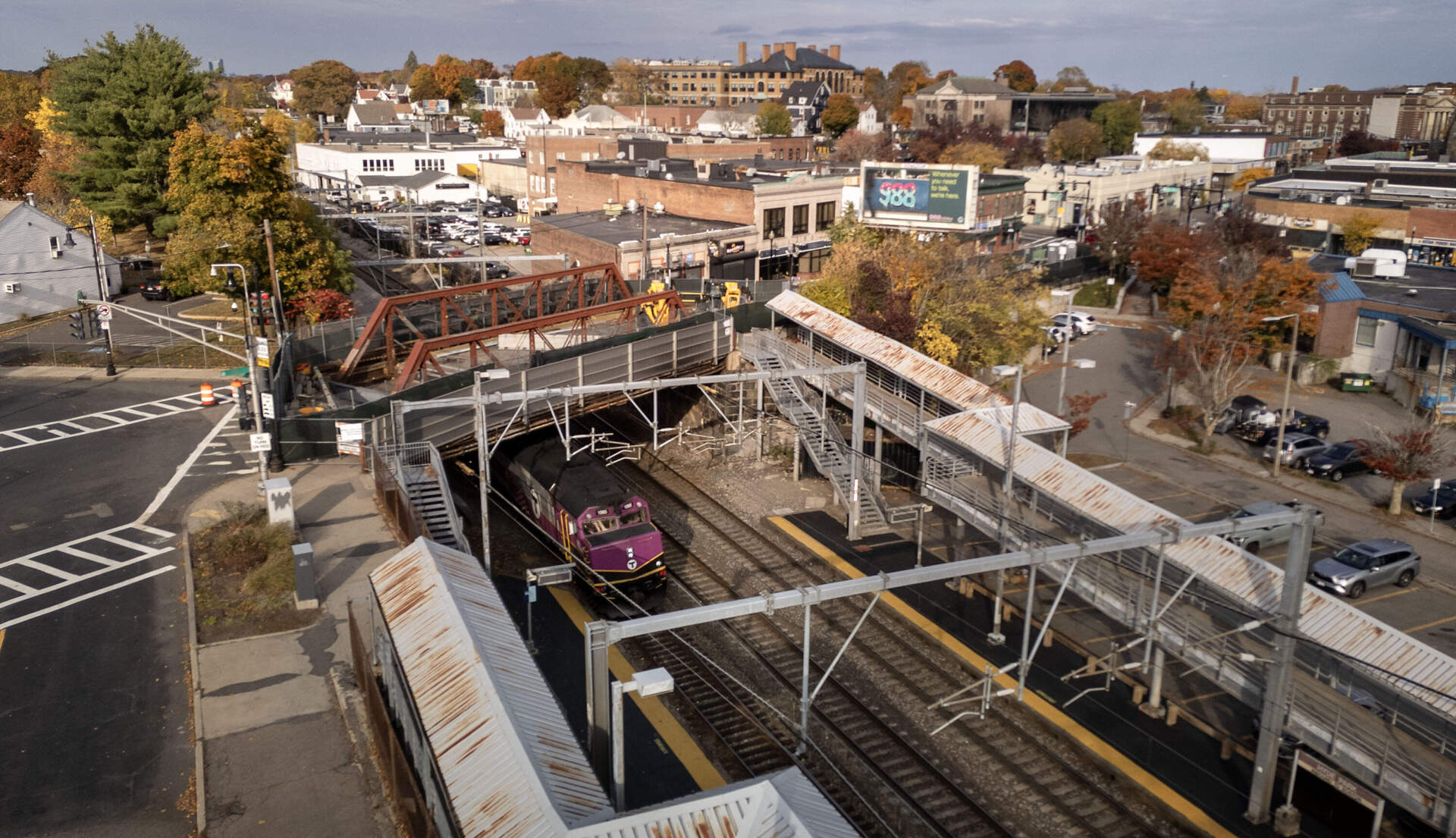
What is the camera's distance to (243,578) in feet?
79.7

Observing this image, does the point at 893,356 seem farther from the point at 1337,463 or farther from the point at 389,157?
the point at 389,157

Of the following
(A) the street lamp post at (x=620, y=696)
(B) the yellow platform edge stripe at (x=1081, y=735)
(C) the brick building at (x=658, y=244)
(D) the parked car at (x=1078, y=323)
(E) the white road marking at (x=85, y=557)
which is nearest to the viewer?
(A) the street lamp post at (x=620, y=696)

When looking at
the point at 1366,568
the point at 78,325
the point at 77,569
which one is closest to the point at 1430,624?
the point at 1366,568

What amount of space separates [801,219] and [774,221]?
258 centimetres

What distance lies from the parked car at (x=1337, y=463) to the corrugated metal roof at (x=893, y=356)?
12305 millimetres

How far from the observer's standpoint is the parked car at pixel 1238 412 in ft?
132

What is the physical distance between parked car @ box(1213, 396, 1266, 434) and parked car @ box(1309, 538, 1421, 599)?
12.0 meters

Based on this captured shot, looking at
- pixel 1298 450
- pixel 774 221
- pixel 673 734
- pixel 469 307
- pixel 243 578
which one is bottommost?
pixel 673 734

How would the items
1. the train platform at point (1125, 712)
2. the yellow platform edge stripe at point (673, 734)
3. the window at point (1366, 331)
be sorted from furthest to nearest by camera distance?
1. the window at point (1366, 331)
2. the yellow platform edge stripe at point (673, 734)
3. the train platform at point (1125, 712)

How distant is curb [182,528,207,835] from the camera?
52.6 feet

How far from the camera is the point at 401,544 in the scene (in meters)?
25.5

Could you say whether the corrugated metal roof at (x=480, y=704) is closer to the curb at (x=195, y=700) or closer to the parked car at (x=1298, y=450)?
the curb at (x=195, y=700)

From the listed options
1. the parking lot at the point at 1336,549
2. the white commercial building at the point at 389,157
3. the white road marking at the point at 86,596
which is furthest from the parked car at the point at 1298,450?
the white commercial building at the point at 389,157

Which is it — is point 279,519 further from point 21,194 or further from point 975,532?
point 21,194
